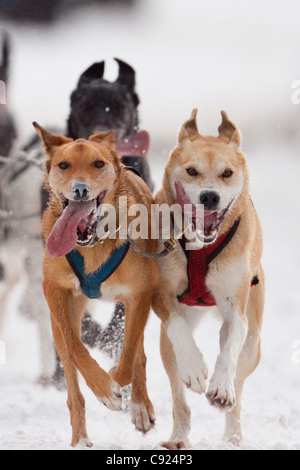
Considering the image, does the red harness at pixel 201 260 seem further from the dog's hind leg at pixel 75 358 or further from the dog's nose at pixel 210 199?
the dog's hind leg at pixel 75 358

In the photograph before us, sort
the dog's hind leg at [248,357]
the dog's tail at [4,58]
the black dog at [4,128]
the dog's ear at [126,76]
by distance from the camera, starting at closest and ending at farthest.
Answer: the dog's hind leg at [248,357]
the dog's ear at [126,76]
the black dog at [4,128]
the dog's tail at [4,58]

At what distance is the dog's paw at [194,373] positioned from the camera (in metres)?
3.19

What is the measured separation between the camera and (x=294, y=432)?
4270mm

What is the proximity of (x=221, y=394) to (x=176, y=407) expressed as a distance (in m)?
0.76

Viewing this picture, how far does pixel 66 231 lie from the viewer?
3209 mm

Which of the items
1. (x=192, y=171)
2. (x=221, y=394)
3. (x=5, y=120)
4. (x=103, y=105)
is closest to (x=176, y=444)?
(x=221, y=394)

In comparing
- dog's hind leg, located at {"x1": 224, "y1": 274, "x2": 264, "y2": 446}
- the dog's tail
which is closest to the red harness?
dog's hind leg, located at {"x1": 224, "y1": 274, "x2": 264, "y2": 446}

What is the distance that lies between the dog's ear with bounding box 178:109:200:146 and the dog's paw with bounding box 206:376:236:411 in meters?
1.19

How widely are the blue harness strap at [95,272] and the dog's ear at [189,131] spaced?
0.63 metres

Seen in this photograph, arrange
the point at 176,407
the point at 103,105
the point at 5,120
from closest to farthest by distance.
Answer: the point at 176,407, the point at 103,105, the point at 5,120

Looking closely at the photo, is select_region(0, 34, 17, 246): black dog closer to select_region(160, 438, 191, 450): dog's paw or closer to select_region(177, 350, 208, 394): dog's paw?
select_region(160, 438, 191, 450): dog's paw

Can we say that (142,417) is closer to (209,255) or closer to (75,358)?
(75,358)

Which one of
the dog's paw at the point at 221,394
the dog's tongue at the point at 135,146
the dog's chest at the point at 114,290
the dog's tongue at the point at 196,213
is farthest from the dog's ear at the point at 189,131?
the dog's tongue at the point at 135,146

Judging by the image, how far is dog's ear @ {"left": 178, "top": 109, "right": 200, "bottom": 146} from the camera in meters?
3.58
